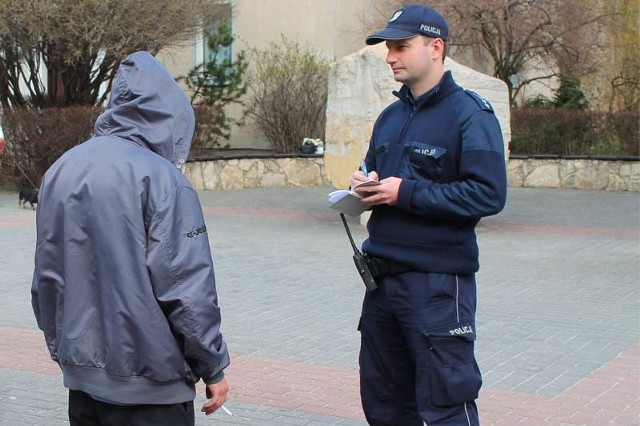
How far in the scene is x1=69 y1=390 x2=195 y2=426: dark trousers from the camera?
10.2ft

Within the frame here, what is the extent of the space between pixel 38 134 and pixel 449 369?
1348cm

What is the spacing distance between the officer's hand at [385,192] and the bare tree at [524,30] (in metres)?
16.5

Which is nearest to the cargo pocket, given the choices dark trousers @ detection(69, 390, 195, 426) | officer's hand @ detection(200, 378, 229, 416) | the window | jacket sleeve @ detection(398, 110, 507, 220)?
jacket sleeve @ detection(398, 110, 507, 220)

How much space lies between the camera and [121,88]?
10.5ft

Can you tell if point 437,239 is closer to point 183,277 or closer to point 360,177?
point 360,177

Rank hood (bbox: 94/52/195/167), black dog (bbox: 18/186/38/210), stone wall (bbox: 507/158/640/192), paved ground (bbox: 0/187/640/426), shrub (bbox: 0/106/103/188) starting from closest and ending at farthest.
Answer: hood (bbox: 94/52/195/167)
paved ground (bbox: 0/187/640/426)
black dog (bbox: 18/186/38/210)
shrub (bbox: 0/106/103/188)
stone wall (bbox: 507/158/640/192)

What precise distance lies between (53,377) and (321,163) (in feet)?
44.1

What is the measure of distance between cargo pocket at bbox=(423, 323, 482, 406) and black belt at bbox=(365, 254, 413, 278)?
0.82ft

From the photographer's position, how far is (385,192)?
3.69 m

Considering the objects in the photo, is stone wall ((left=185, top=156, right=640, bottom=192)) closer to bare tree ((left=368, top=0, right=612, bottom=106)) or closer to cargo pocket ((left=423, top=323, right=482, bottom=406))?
bare tree ((left=368, top=0, right=612, bottom=106))

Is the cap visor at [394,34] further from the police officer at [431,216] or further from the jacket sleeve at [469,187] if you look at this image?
the jacket sleeve at [469,187]

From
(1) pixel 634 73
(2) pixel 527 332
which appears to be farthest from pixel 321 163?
(2) pixel 527 332

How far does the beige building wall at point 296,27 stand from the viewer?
883 inches

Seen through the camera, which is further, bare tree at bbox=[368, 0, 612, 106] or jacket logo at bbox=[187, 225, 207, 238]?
bare tree at bbox=[368, 0, 612, 106]
